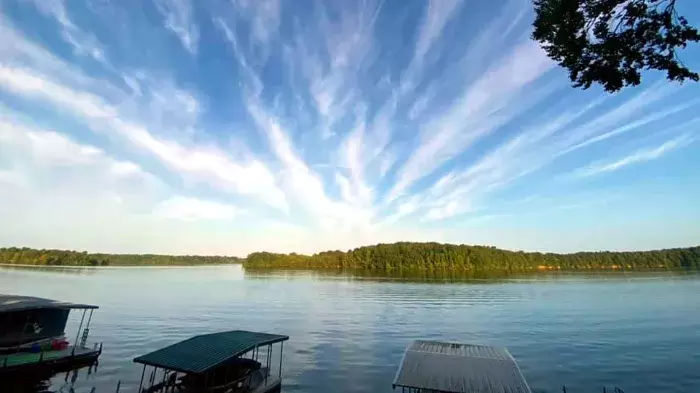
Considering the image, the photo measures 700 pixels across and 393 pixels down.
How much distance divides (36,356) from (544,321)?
63707mm

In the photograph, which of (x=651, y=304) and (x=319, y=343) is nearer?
(x=319, y=343)

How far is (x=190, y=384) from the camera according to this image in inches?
916

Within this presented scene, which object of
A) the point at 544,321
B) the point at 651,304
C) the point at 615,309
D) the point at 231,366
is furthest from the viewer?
the point at 651,304

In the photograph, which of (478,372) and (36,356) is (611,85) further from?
(36,356)

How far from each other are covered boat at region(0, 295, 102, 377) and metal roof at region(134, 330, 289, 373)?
617 inches

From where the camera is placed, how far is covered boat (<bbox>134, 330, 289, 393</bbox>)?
845 inches

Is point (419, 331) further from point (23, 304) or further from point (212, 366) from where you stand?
point (23, 304)

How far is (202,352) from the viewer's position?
23250 millimetres

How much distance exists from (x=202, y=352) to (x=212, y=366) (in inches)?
109

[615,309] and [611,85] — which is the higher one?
[611,85]

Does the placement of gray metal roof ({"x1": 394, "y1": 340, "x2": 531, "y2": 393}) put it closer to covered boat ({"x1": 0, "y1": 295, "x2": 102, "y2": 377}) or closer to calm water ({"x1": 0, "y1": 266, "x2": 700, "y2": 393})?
calm water ({"x1": 0, "y1": 266, "x2": 700, "y2": 393})

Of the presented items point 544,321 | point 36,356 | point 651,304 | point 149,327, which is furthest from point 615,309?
point 36,356

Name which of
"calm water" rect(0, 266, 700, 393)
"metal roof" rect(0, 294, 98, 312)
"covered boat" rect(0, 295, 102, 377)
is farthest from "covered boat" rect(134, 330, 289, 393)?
"metal roof" rect(0, 294, 98, 312)

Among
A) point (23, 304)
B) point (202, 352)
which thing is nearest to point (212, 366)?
point (202, 352)
